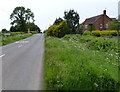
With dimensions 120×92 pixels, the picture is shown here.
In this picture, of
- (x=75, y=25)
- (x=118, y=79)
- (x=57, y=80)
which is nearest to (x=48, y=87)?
(x=57, y=80)

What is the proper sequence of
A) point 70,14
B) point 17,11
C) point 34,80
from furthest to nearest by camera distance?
point 17,11 → point 70,14 → point 34,80

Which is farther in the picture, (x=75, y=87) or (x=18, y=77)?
(x=18, y=77)

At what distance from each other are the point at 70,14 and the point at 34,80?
54372mm

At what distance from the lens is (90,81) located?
19.1ft

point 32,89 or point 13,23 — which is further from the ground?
point 13,23

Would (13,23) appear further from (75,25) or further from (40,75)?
(40,75)

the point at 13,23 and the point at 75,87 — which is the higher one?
the point at 13,23

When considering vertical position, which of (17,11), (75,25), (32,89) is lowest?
(32,89)

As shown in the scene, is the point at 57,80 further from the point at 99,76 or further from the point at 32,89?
the point at 99,76

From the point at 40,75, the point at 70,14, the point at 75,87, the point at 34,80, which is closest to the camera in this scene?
the point at 75,87

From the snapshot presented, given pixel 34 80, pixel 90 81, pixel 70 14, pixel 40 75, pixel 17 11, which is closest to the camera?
pixel 90 81

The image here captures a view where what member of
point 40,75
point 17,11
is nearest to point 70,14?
point 17,11

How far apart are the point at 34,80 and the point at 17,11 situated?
96033 millimetres

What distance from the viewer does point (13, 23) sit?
327ft
